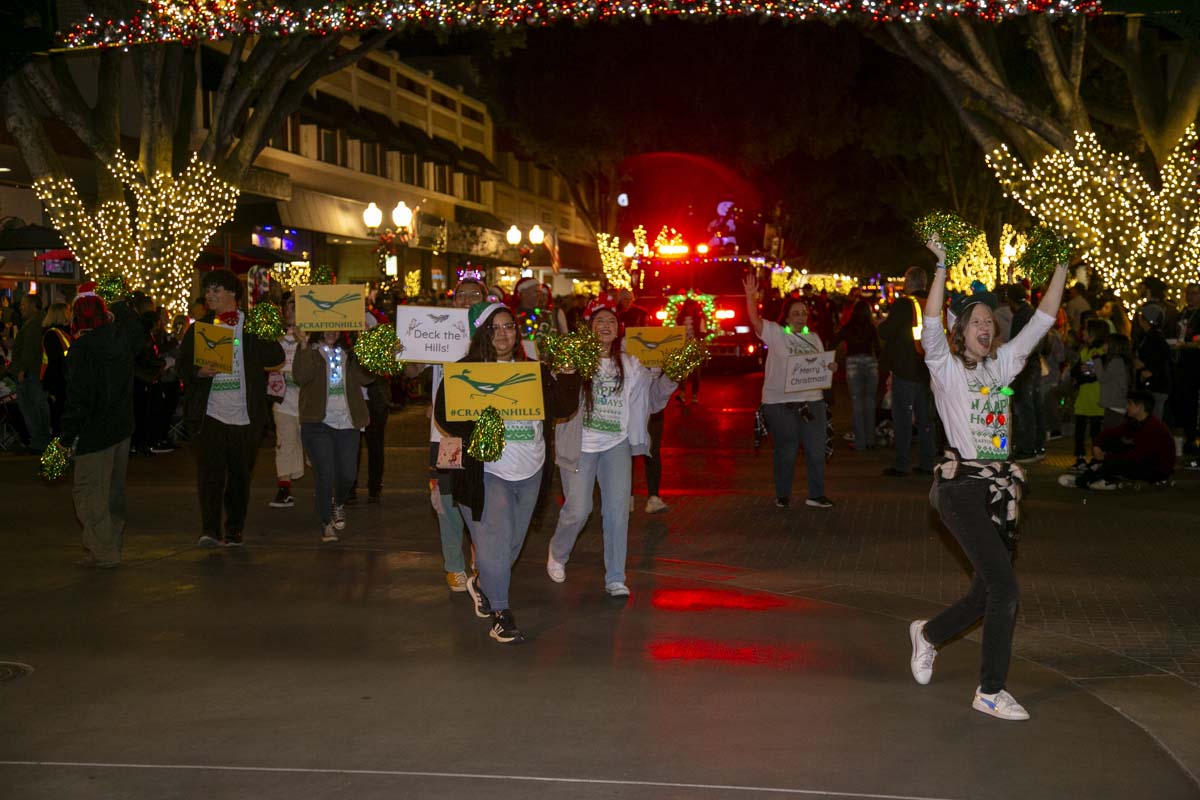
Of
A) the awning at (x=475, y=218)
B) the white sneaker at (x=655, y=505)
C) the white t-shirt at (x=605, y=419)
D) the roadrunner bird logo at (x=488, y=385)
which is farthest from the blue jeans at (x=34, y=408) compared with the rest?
the awning at (x=475, y=218)

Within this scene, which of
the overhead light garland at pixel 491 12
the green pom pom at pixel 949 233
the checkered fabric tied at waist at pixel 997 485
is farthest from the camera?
the overhead light garland at pixel 491 12

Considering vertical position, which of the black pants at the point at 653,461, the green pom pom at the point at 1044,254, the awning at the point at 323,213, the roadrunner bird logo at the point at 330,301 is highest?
the awning at the point at 323,213

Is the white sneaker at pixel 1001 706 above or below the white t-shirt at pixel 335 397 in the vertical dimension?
below

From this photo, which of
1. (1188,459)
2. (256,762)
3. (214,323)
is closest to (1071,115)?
(1188,459)

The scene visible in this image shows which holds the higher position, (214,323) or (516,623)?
(214,323)

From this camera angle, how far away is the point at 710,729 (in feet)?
19.9

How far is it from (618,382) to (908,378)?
6939 millimetres

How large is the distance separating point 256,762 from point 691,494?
8349mm

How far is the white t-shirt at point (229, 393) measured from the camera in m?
10.4

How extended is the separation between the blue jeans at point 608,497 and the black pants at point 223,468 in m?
2.68

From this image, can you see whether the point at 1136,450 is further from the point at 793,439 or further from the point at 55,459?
the point at 55,459

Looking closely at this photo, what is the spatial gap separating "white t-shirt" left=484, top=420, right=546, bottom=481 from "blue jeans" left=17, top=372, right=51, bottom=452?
11427mm

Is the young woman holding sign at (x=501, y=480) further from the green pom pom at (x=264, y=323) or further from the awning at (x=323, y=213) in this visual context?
the awning at (x=323, y=213)

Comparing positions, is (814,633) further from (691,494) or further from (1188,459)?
(1188,459)
